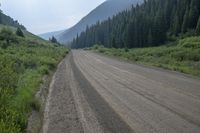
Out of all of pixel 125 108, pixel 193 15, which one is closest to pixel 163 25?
pixel 193 15

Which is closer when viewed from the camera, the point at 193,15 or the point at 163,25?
the point at 193,15

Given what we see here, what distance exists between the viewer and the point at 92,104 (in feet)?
37.8

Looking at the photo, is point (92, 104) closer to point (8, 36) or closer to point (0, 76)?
point (0, 76)

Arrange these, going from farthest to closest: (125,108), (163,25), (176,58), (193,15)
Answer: (163,25) < (193,15) < (176,58) < (125,108)

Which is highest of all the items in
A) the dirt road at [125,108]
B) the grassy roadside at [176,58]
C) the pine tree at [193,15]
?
the pine tree at [193,15]

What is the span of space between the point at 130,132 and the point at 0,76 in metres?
6.48

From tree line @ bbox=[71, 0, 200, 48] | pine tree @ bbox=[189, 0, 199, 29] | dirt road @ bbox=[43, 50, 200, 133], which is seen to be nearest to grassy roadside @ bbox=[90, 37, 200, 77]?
dirt road @ bbox=[43, 50, 200, 133]

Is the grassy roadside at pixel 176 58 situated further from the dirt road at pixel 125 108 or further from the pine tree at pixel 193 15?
the pine tree at pixel 193 15

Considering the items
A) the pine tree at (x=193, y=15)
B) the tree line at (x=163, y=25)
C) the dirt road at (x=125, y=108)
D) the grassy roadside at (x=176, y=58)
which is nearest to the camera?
the dirt road at (x=125, y=108)

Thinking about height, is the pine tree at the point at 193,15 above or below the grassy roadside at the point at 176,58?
above

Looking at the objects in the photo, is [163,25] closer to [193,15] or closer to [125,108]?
[193,15]

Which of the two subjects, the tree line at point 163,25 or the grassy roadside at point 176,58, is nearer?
the grassy roadside at point 176,58

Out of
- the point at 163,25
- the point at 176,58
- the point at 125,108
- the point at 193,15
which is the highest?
the point at 193,15

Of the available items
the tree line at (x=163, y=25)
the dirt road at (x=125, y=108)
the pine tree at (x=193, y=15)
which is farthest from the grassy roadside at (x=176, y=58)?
the tree line at (x=163, y=25)
